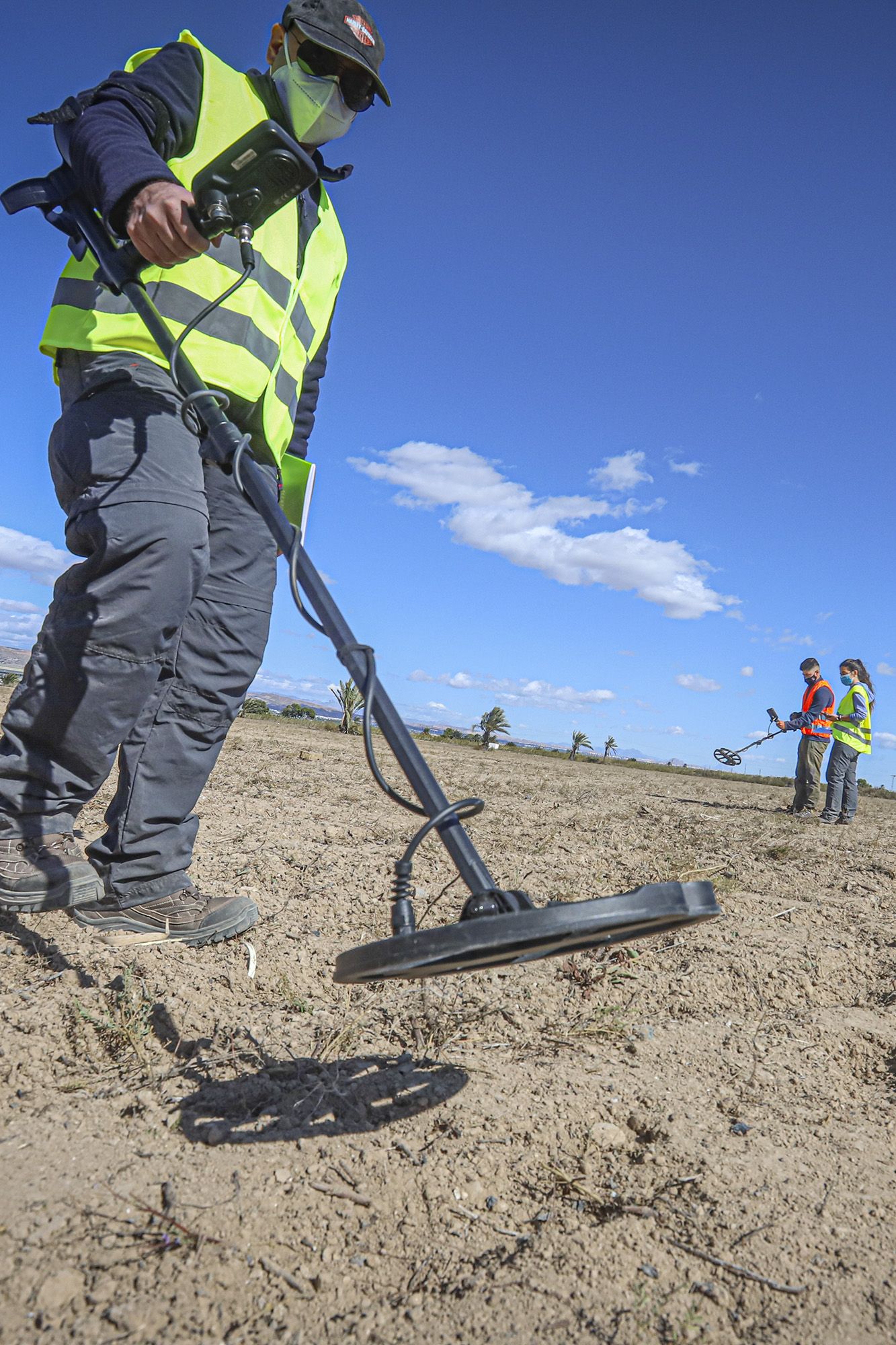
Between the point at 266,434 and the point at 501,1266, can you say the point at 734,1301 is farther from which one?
the point at 266,434

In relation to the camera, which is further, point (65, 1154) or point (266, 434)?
point (266, 434)

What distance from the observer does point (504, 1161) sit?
1.28 m

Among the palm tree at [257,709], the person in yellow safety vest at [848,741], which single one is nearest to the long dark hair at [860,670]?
the person in yellow safety vest at [848,741]

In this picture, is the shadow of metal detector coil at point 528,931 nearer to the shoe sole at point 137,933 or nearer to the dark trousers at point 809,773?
the shoe sole at point 137,933

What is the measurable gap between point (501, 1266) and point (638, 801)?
6602 mm

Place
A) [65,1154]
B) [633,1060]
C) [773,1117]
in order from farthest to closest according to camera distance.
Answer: [633,1060]
[773,1117]
[65,1154]

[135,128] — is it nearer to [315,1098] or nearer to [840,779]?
[315,1098]

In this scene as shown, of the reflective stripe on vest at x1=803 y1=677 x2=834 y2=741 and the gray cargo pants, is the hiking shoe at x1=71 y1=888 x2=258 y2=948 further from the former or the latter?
the reflective stripe on vest at x1=803 y1=677 x2=834 y2=741


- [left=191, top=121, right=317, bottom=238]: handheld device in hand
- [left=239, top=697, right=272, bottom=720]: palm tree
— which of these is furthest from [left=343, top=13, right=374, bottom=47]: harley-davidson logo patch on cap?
[left=239, top=697, right=272, bottom=720]: palm tree

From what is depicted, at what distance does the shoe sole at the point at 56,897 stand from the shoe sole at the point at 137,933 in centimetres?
6

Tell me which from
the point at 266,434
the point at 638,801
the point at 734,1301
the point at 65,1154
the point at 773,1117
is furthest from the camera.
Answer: the point at 638,801

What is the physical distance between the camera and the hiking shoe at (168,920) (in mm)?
2057

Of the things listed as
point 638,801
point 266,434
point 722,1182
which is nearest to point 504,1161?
point 722,1182

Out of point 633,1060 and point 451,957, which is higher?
point 451,957
